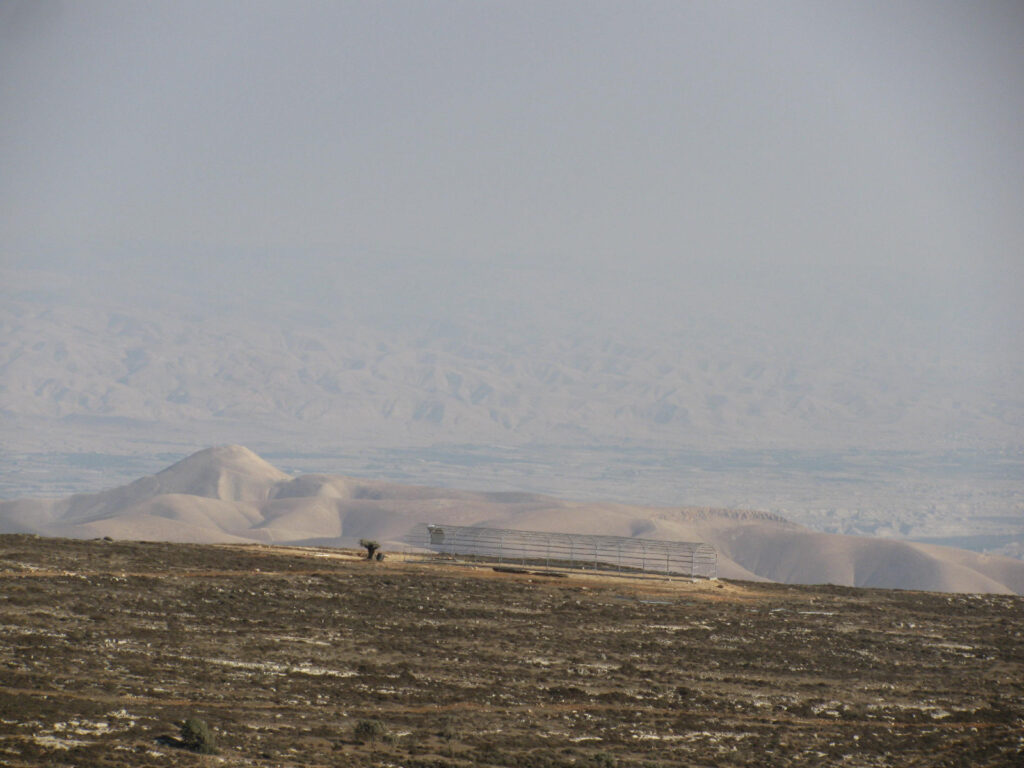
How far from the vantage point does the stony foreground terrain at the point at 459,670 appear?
2572 centimetres

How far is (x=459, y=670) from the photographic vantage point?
32.6 m

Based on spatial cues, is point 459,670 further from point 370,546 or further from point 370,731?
point 370,546

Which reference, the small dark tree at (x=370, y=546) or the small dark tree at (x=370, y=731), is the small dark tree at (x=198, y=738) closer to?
the small dark tree at (x=370, y=731)

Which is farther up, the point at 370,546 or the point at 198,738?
the point at 370,546

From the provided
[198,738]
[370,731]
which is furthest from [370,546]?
[198,738]

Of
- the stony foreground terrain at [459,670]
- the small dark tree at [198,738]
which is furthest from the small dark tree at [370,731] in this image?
the small dark tree at [198,738]

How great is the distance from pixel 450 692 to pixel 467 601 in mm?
12016

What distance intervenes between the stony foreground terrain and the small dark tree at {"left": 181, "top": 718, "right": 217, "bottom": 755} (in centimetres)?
20

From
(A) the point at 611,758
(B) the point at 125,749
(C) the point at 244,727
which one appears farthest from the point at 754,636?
(B) the point at 125,749

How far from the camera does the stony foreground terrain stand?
25.7m

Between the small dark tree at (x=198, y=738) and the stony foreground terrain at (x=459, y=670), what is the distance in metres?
0.20

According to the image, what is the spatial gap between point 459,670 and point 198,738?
32.5ft

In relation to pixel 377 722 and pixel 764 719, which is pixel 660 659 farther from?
pixel 377 722

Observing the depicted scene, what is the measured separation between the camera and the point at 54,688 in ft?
88.3
